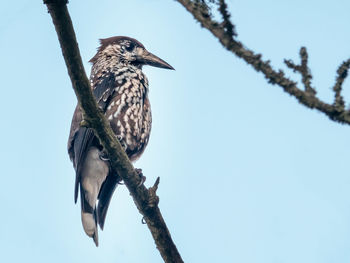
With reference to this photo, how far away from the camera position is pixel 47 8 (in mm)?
3393

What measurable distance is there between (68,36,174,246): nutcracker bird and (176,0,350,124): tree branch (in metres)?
2.93

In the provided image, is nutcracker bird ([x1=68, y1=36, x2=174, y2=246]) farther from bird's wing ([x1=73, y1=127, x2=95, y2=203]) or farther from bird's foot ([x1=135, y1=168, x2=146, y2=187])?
bird's foot ([x1=135, y1=168, x2=146, y2=187])

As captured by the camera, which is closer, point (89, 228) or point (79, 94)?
point (79, 94)

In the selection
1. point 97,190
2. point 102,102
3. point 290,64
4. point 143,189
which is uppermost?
point 102,102

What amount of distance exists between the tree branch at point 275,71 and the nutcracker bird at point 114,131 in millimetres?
2931

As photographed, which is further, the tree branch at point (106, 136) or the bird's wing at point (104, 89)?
the bird's wing at point (104, 89)

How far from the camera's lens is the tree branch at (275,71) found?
238cm

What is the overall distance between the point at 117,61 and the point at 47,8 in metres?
3.05

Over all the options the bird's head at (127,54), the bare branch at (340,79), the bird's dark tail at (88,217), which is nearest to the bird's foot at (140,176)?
the bird's dark tail at (88,217)

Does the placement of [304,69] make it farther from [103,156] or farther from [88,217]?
[88,217]

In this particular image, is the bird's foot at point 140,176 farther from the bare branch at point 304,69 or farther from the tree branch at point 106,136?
the bare branch at point 304,69

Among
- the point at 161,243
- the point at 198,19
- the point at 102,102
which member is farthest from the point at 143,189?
the point at 198,19

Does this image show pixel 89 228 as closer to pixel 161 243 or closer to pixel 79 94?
pixel 161 243

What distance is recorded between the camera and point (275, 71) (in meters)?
2.50
